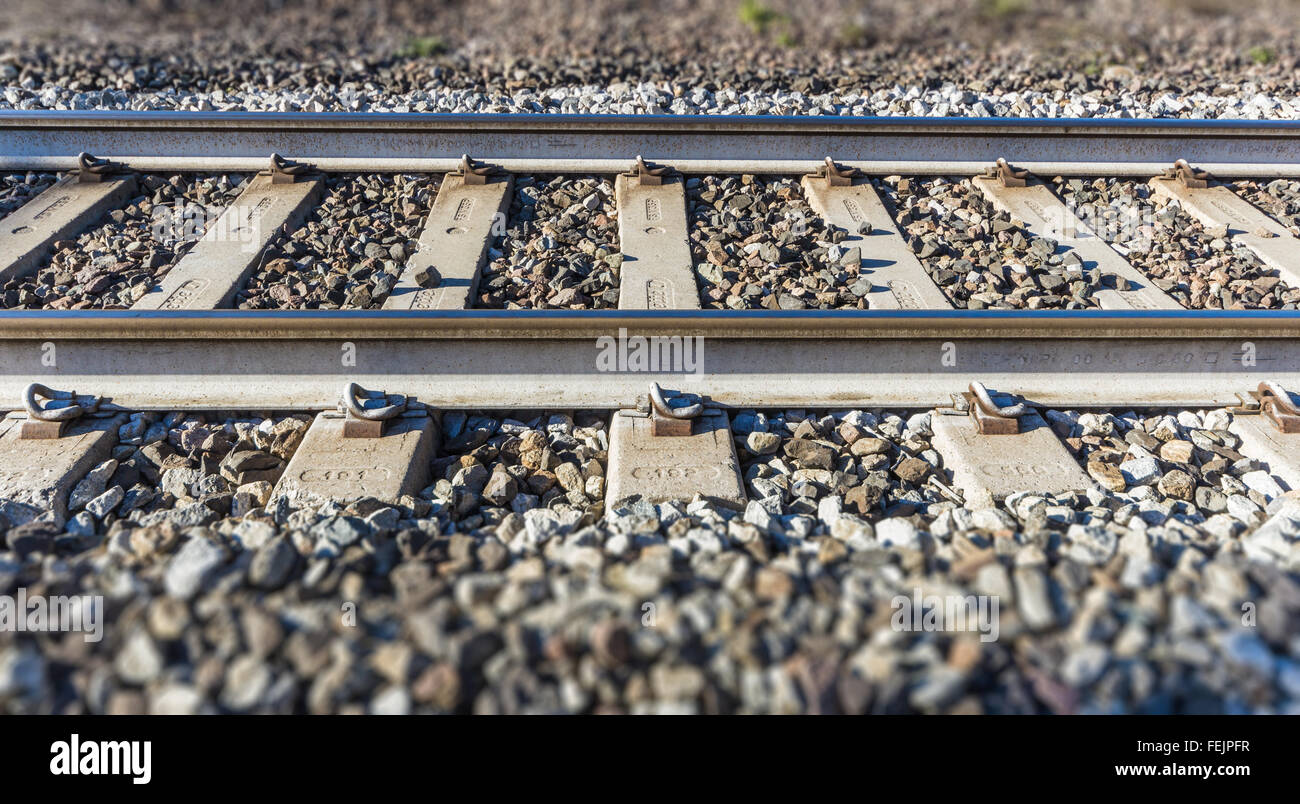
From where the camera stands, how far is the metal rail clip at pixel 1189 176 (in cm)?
578

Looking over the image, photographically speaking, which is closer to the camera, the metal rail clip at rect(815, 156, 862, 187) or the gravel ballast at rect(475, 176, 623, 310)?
the gravel ballast at rect(475, 176, 623, 310)

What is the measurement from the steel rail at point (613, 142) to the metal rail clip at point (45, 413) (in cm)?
285

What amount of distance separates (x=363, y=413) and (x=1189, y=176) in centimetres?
565

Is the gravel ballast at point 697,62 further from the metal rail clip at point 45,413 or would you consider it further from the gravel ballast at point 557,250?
the metal rail clip at point 45,413

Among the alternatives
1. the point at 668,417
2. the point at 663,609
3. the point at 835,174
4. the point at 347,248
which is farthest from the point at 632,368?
the point at 835,174

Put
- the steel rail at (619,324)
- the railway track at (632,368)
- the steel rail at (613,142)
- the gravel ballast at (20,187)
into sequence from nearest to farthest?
1. the railway track at (632,368)
2. the steel rail at (619,324)
3. the gravel ballast at (20,187)
4. the steel rail at (613,142)

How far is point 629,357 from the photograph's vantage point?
12.3 ft

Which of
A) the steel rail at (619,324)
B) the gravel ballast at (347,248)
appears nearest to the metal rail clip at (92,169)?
the gravel ballast at (347,248)

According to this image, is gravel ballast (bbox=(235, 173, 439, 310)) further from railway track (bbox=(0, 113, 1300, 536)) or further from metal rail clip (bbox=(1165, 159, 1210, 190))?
metal rail clip (bbox=(1165, 159, 1210, 190))

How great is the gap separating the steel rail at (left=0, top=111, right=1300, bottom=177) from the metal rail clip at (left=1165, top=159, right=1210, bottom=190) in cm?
16

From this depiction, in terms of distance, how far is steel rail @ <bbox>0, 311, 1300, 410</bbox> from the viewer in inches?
145

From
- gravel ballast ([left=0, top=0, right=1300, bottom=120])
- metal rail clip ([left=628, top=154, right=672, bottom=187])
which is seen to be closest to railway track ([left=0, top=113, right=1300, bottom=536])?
metal rail clip ([left=628, top=154, right=672, bottom=187])

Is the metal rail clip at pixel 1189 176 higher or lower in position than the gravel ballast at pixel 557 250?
higher

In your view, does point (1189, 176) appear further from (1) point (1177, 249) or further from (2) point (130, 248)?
(2) point (130, 248)
